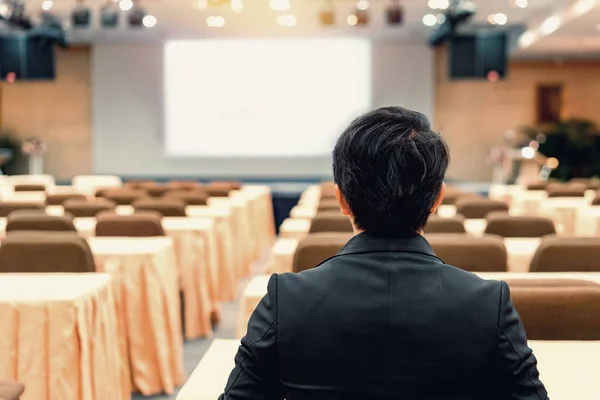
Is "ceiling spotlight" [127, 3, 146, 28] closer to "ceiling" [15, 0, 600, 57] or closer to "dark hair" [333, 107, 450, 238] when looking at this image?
"ceiling" [15, 0, 600, 57]

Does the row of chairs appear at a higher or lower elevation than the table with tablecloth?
higher

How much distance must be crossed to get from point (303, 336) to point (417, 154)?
36 centimetres

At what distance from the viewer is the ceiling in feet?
44.4

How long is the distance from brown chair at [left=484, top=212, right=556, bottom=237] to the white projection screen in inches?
474

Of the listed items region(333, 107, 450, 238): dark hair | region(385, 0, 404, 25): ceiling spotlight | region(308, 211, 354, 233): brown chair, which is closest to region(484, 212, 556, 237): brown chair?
region(308, 211, 354, 233): brown chair

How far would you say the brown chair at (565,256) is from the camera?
356 cm

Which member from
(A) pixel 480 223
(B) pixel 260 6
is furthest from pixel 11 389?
(B) pixel 260 6

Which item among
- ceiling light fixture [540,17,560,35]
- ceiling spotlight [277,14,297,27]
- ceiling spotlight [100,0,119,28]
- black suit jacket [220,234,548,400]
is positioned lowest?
black suit jacket [220,234,548,400]

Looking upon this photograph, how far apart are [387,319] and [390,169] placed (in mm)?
252

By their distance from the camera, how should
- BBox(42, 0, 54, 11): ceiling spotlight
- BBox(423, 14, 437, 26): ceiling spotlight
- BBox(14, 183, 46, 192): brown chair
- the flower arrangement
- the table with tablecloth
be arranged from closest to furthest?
the table with tablecloth → BBox(14, 183, 46, 192): brown chair → BBox(42, 0, 54, 11): ceiling spotlight → BBox(423, 14, 437, 26): ceiling spotlight → the flower arrangement

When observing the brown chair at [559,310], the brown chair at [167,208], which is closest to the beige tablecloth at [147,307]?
the brown chair at [167,208]

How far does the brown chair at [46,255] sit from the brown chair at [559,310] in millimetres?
2146

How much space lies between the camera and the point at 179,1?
45.2 ft

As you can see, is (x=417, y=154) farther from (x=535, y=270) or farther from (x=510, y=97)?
(x=510, y=97)
